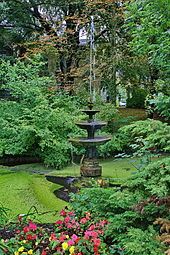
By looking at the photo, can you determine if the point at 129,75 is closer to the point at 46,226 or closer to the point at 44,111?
the point at 44,111

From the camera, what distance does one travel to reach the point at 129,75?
26.4 feet

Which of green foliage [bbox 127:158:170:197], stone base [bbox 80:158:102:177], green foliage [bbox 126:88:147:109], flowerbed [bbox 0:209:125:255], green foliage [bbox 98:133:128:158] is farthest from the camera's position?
green foliage [bbox 126:88:147:109]

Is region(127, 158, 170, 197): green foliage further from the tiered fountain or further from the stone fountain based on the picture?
the tiered fountain

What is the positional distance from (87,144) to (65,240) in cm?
254

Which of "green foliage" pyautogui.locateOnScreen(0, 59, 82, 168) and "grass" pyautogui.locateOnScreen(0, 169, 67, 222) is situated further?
"green foliage" pyautogui.locateOnScreen(0, 59, 82, 168)

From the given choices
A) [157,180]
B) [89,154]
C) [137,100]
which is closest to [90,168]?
[89,154]

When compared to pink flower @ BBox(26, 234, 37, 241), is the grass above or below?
below

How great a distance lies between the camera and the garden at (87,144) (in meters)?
1.76

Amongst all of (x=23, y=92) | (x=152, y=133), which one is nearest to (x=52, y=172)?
(x=23, y=92)

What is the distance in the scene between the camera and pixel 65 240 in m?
1.83

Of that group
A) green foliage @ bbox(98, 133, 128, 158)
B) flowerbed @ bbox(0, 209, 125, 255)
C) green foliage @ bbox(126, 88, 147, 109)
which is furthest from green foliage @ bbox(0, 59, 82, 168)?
green foliage @ bbox(126, 88, 147, 109)

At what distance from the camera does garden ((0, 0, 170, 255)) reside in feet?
5.78

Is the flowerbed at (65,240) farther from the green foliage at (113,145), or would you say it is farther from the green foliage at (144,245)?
the green foliage at (113,145)

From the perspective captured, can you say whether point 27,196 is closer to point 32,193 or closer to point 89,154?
point 32,193
